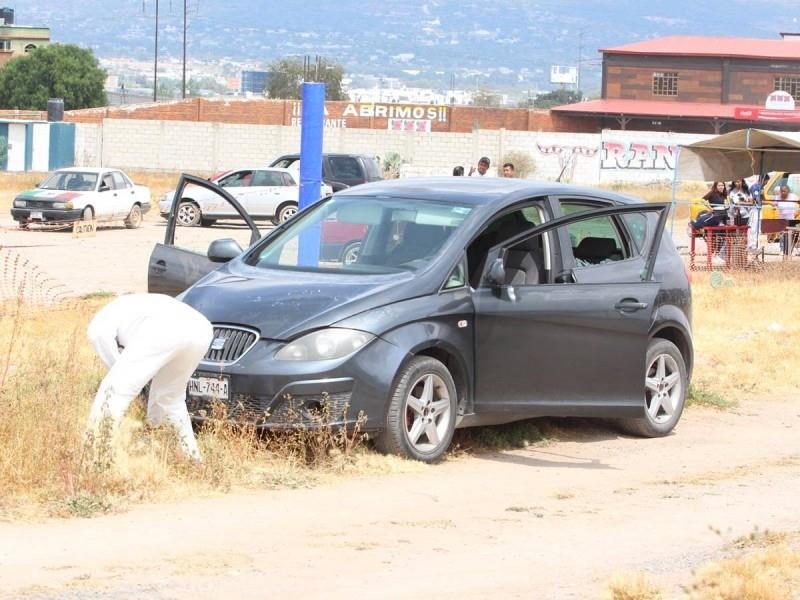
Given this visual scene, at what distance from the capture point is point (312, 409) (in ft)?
26.9

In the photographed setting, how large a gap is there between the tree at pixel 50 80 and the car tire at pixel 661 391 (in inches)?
4276

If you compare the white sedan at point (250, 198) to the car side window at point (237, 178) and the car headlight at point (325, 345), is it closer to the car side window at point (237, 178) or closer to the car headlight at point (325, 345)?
the car side window at point (237, 178)

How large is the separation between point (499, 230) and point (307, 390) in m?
2.12

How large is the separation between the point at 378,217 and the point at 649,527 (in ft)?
10.5

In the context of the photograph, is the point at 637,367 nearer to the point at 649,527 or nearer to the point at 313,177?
the point at 649,527

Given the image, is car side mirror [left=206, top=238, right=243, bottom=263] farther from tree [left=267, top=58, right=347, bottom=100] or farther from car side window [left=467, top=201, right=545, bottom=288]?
tree [left=267, top=58, right=347, bottom=100]

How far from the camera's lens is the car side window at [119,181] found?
34688mm

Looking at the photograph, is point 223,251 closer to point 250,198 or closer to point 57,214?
point 57,214

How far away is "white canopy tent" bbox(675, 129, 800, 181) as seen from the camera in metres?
25.3

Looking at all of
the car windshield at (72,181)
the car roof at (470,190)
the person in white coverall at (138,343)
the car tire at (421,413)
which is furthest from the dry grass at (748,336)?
the car windshield at (72,181)

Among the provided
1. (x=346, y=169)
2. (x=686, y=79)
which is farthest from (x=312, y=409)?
(x=686, y=79)

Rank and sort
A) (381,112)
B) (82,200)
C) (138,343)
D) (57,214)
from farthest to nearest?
1. (381,112)
2. (82,200)
3. (57,214)
4. (138,343)

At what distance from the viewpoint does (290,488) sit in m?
7.85

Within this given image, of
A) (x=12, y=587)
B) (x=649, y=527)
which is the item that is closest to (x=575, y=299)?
(x=649, y=527)
